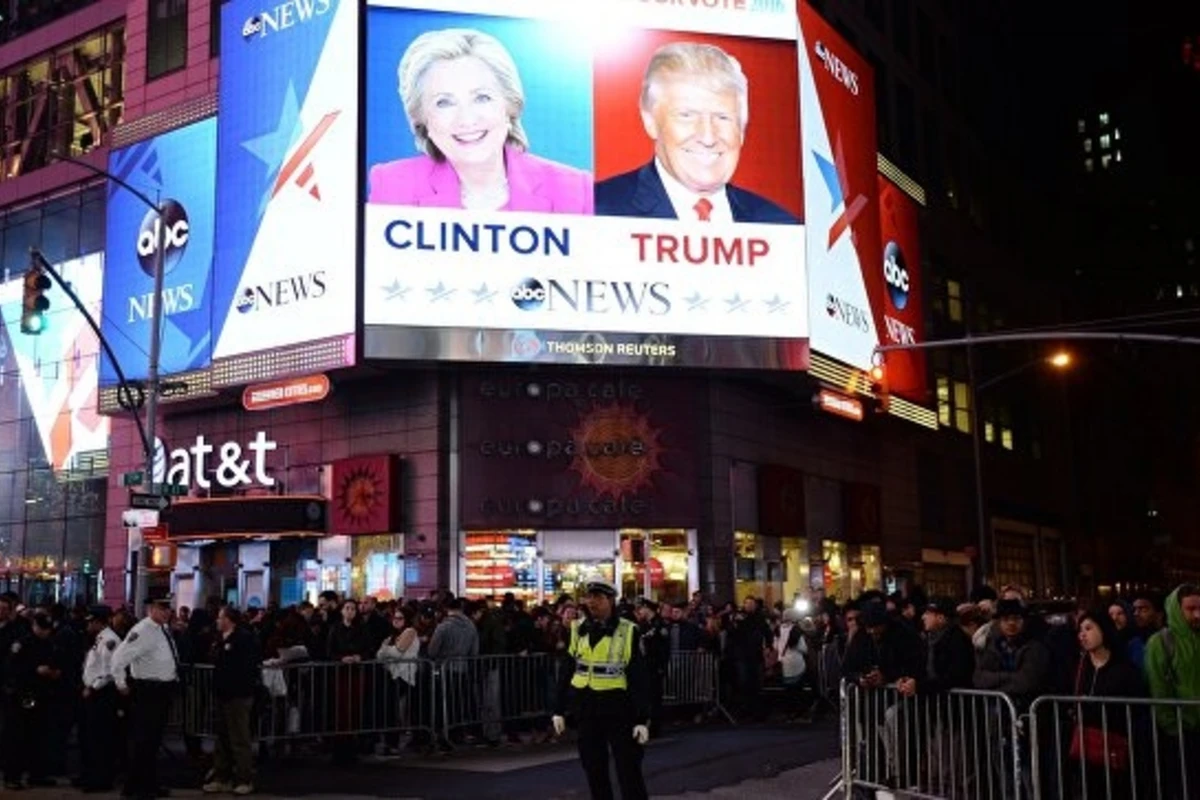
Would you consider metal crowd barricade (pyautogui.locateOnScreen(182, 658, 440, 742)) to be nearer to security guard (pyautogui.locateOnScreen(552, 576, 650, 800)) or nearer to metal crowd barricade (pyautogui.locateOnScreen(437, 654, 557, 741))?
metal crowd barricade (pyautogui.locateOnScreen(437, 654, 557, 741))

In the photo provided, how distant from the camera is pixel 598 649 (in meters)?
10.3

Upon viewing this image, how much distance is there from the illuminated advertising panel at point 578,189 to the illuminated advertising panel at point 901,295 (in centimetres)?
729

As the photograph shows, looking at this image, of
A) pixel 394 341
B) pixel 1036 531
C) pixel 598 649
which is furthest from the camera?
pixel 1036 531

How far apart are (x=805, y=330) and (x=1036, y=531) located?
102 ft

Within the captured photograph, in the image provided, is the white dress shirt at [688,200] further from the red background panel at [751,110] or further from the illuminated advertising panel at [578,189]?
the red background panel at [751,110]

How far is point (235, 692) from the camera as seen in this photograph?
45.6ft

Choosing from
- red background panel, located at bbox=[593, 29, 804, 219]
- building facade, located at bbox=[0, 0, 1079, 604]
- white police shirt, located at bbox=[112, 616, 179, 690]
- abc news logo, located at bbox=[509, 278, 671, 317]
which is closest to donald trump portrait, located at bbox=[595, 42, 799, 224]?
red background panel, located at bbox=[593, 29, 804, 219]

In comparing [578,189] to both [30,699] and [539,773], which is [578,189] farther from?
[30,699]

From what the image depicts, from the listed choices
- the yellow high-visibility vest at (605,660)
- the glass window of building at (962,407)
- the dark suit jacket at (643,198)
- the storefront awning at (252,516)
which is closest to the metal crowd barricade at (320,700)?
the yellow high-visibility vest at (605,660)

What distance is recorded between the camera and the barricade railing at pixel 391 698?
1620 cm

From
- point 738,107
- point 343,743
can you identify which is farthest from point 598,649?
point 738,107

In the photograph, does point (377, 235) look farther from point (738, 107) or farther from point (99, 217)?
point (99, 217)

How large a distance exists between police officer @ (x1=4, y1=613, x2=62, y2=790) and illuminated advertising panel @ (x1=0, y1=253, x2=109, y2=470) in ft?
83.4

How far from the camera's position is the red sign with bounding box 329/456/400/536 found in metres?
29.9
